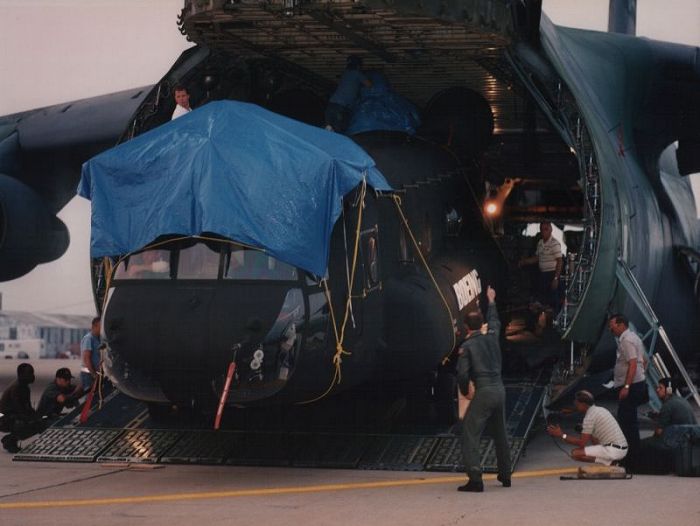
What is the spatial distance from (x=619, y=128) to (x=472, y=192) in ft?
8.77

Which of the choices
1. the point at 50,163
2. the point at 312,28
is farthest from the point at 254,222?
the point at 50,163

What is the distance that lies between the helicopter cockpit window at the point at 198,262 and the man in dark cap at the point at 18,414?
335 centimetres

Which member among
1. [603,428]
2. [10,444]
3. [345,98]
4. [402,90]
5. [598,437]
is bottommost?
[10,444]

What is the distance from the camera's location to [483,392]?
12.5 m

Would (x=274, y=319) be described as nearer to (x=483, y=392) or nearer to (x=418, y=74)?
(x=483, y=392)

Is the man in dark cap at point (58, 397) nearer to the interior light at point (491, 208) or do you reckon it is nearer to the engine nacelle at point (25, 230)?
the engine nacelle at point (25, 230)

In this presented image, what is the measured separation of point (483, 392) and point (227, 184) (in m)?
3.01

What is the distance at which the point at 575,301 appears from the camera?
619 inches

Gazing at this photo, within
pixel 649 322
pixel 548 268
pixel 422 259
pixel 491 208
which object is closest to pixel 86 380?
pixel 422 259

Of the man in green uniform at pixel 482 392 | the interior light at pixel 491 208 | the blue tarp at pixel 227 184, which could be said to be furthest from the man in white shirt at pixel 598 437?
the interior light at pixel 491 208

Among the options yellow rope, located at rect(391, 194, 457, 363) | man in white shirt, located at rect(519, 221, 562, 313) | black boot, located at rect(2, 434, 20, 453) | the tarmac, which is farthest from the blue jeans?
man in white shirt, located at rect(519, 221, 562, 313)

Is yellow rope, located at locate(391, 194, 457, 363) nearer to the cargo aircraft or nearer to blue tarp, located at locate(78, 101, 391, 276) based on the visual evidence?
the cargo aircraft

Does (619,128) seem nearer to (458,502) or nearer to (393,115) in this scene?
(393,115)

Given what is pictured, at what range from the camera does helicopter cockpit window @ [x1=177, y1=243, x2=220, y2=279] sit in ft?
41.8
